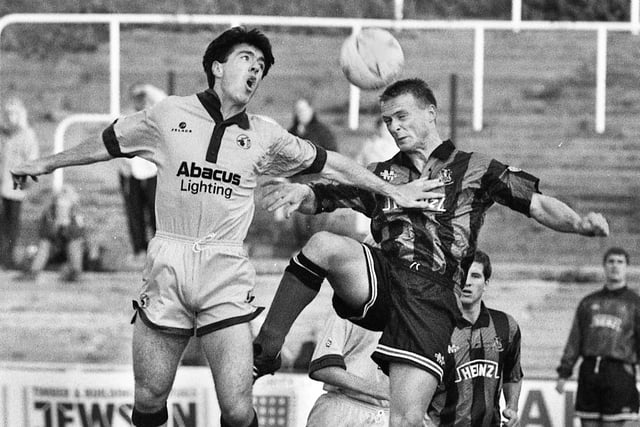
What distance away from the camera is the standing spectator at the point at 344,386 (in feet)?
24.6

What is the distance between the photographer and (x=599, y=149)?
14.7 meters

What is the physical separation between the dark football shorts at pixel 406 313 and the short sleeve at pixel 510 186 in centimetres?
52

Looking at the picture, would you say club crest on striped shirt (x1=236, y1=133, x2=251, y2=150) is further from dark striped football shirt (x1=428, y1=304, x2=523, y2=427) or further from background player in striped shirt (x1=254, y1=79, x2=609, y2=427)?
dark striped football shirt (x1=428, y1=304, x2=523, y2=427)

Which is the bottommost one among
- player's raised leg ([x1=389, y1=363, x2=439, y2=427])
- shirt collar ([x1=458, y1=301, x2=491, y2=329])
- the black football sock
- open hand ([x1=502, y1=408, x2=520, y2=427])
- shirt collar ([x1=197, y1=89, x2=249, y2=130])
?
open hand ([x1=502, y1=408, x2=520, y2=427])

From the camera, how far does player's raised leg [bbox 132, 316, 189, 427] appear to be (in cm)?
696

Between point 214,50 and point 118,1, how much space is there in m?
8.76

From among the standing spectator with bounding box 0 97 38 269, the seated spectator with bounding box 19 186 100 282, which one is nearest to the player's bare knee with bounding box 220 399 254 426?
the seated spectator with bounding box 19 186 100 282

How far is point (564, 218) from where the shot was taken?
6.75m

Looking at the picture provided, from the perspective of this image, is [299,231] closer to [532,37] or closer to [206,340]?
[532,37]

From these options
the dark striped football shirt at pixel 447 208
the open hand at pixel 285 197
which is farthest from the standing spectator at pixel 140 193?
the open hand at pixel 285 197

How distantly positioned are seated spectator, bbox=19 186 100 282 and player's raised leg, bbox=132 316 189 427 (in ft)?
22.3

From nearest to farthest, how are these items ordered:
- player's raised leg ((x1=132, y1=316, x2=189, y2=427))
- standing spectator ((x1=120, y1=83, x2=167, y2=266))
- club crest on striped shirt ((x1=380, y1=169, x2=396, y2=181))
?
player's raised leg ((x1=132, y1=316, x2=189, y2=427)) < club crest on striped shirt ((x1=380, y1=169, x2=396, y2=181)) < standing spectator ((x1=120, y1=83, x2=167, y2=266))

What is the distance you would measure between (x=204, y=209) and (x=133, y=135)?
1.75 feet

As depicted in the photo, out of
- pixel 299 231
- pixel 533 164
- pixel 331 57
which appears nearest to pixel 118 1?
pixel 331 57
